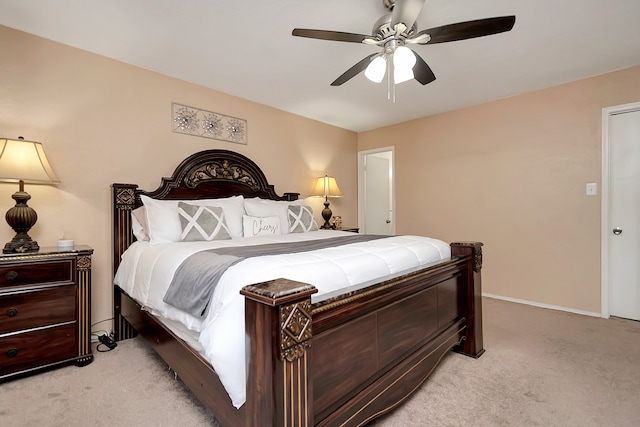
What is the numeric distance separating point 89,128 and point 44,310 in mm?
1506

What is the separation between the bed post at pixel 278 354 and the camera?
94cm

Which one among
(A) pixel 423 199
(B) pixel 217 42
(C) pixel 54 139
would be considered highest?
(B) pixel 217 42

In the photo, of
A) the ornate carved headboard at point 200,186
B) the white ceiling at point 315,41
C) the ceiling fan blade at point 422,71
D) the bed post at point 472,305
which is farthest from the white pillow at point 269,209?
the ceiling fan blade at point 422,71

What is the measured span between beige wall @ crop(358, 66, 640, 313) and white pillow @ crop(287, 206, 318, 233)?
191 cm

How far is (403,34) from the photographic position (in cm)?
183

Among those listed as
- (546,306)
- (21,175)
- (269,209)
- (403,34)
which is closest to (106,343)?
(21,175)

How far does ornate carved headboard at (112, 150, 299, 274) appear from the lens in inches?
105

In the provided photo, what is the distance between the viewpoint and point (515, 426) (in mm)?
1488

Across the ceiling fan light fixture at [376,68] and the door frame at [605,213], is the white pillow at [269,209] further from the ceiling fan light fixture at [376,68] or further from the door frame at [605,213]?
the door frame at [605,213]

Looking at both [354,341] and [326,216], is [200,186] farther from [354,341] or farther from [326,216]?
[354,341]

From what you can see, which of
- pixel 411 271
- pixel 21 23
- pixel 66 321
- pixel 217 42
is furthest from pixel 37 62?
pixel 411 271

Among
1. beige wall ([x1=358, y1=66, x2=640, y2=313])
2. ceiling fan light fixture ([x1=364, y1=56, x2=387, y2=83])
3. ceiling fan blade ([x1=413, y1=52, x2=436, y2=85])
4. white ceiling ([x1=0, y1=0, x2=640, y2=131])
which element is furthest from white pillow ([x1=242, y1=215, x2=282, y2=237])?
beige wall ([x1=358, y1=66, x2=640, y2=313])

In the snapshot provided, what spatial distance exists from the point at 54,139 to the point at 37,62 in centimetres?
60

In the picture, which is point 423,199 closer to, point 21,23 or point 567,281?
point 567,281
